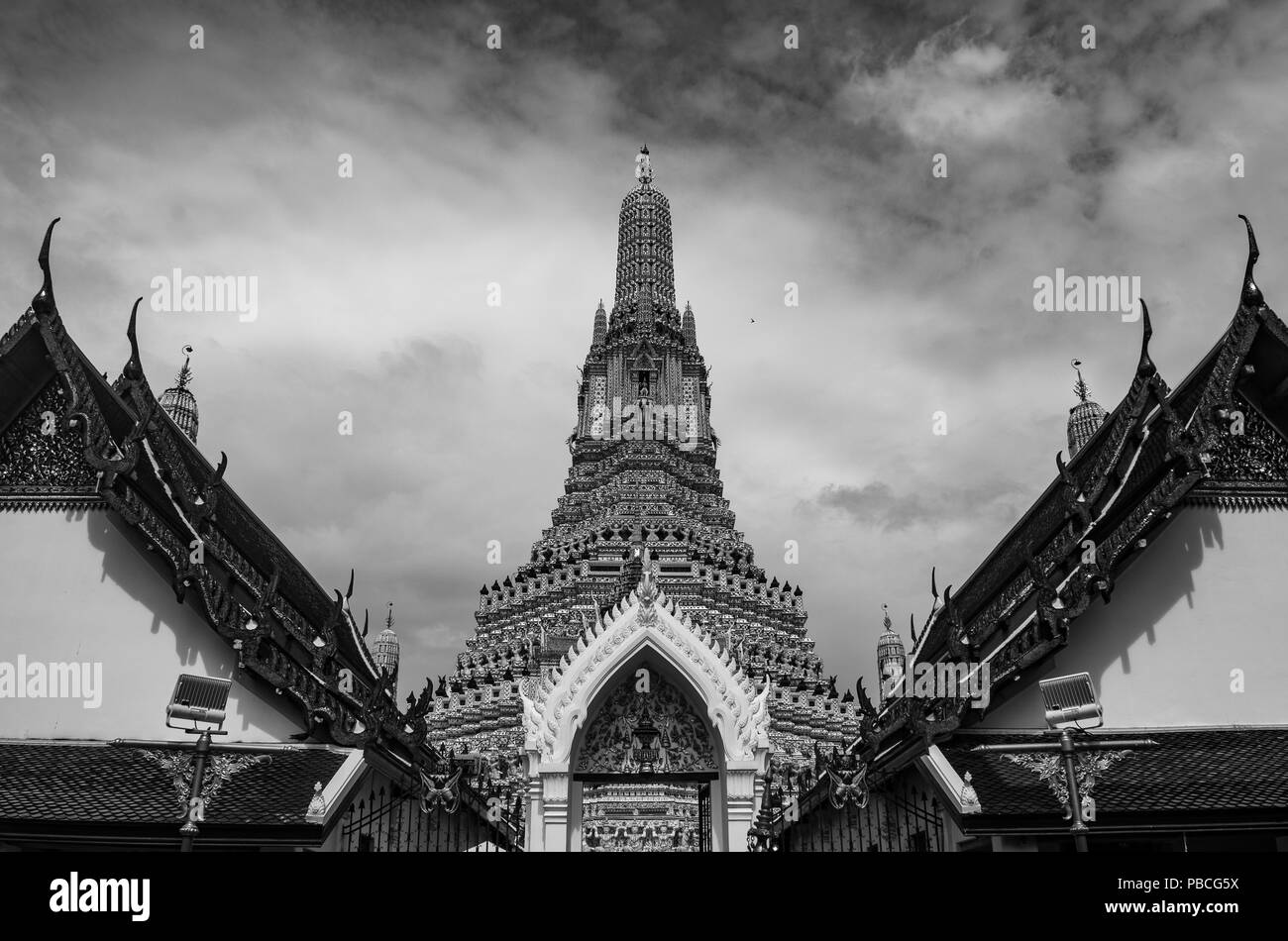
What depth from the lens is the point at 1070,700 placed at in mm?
8438

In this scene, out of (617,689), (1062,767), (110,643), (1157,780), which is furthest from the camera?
(617,689)

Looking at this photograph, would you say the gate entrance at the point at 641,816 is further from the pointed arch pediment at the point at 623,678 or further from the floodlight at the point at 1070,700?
the floodlight at the point at 1070,700

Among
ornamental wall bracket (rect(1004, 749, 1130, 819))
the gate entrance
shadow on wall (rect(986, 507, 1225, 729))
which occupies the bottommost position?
the gate entrance

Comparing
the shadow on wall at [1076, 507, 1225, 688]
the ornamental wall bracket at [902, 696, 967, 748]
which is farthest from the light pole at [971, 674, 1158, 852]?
the shadow on wall at [1076, 507, 1225, 688]

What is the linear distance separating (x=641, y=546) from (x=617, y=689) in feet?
9.99

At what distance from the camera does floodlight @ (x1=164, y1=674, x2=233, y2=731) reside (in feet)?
27.2

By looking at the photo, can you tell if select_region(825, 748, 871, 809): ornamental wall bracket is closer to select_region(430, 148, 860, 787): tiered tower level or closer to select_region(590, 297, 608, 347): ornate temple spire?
select_region(430, 148, 860, 787): tiered tower level

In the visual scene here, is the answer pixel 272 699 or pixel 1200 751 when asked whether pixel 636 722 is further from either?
pixel 1200 751

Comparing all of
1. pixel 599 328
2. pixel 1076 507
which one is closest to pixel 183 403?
pixel 599 328

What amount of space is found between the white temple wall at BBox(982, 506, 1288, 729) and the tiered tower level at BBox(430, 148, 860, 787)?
6.65 meters

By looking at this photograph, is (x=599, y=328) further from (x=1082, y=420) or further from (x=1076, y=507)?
(x=1076, y=507)

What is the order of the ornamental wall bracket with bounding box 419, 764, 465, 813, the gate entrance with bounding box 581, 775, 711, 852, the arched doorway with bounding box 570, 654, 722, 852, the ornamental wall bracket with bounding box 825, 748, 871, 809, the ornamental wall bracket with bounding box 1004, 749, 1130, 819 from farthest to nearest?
the gate entrance with bounding box 581, 775, 711, 852, the arched doorway with bounding box 570, 654, 722, 852, the ornamental wall bracket with bounding box 419, 764, 465, 813, the ornamental wall bracket with bounding box 825, 748, 871, 809, the ornamental wall bracket with bounding box 1004, 749, 1130, 819
